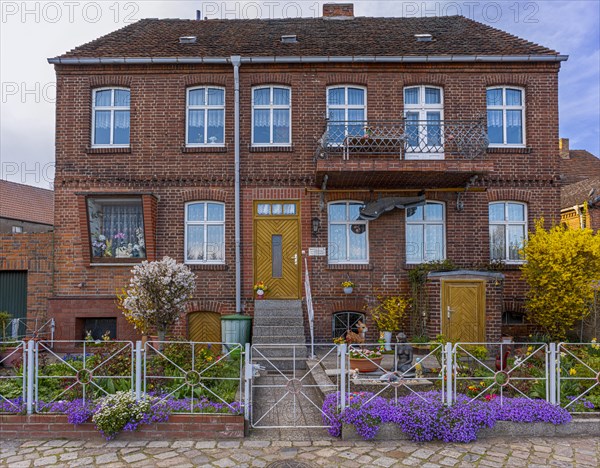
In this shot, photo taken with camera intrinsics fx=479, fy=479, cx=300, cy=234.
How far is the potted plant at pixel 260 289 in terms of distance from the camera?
12.1 meters

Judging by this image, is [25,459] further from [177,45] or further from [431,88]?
[431,88]

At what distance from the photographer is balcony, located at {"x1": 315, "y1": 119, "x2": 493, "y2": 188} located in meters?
11.2

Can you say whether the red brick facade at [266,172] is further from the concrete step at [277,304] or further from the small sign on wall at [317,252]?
the concrete step at [277,304]

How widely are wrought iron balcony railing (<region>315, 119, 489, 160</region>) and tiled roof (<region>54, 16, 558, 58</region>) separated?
6.24 feet

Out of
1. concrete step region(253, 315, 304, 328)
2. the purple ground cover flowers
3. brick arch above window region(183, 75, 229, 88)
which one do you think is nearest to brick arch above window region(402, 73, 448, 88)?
brick arch above window region(183, 75, 229, 88)

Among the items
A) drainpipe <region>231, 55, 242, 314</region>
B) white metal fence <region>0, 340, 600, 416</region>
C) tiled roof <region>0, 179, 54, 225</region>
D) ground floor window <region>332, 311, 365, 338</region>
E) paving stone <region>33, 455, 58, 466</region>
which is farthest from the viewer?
tiled roof <region>0, 179, 54, 225</region>

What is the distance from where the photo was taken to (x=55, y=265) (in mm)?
12227

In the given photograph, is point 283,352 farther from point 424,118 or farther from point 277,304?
point 424,118

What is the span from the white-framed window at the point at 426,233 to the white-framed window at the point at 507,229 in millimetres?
1311

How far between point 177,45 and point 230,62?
201cm

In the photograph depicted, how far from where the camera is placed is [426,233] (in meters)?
12.5

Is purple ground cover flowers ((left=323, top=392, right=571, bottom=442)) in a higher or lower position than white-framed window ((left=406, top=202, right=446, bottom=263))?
lower

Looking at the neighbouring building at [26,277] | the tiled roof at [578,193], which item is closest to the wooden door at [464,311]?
the neighbouring building at [26,277]

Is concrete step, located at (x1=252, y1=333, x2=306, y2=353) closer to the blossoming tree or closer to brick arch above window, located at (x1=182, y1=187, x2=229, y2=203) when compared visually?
the blossoming tree
